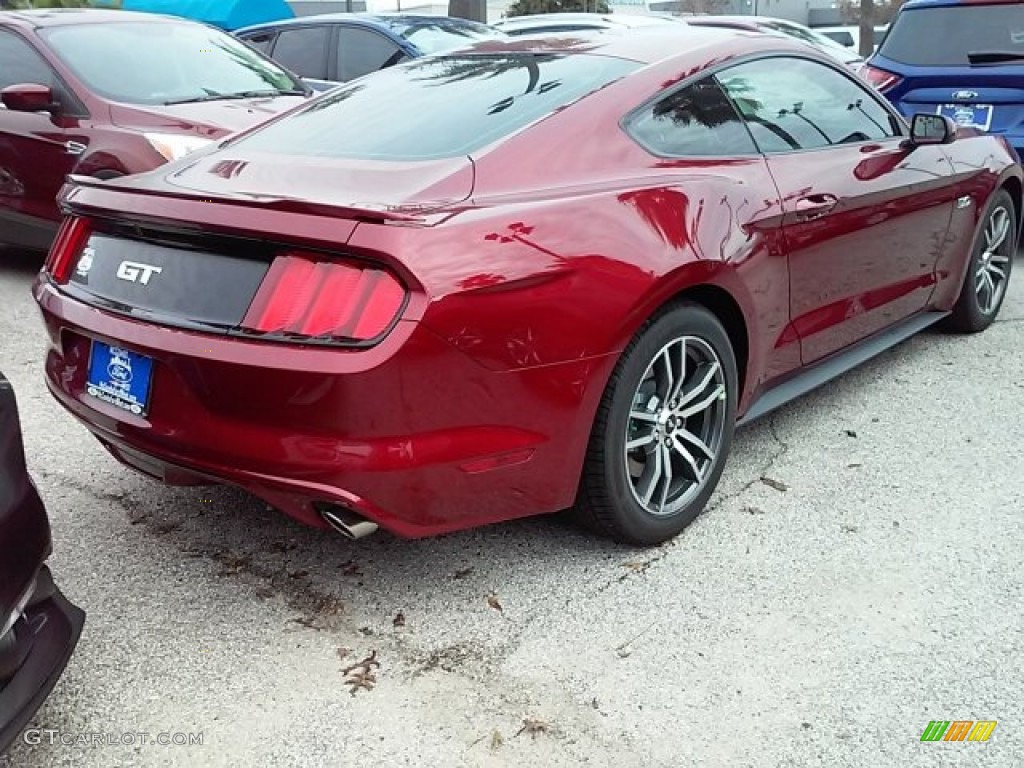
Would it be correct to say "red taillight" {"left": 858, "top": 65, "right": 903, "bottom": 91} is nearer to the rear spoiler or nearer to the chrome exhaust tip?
the rear spoiler

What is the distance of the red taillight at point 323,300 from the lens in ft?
7.50

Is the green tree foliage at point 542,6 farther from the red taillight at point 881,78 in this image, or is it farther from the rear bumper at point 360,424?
the rear bumper at point 360,424

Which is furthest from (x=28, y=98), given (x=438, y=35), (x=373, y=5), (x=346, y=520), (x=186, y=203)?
(x=373, y=5)

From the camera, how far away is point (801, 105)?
3.73 metres

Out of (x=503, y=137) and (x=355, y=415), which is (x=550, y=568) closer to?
(x=355, y=415)

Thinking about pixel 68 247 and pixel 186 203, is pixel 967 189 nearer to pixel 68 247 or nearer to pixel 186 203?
pixel 186 203

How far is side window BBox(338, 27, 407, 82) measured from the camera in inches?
336

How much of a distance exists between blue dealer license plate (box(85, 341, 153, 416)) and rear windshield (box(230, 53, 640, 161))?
2.58 ft

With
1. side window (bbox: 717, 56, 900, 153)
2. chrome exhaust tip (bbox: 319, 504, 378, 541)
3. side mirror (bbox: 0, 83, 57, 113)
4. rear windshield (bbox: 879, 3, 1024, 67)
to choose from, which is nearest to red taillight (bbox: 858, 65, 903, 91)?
rear windshield (bbox: 879, 3, 1024, 67)

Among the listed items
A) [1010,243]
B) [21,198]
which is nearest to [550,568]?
[1010,243]

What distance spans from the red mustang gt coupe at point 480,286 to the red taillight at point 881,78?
3537mm

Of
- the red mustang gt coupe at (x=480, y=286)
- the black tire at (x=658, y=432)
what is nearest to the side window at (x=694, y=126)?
the red mustang gt coupe at (x=480, y=286)

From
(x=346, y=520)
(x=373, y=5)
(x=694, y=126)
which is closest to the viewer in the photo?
(x=346, y=520)

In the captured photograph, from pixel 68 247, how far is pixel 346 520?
1218mm
